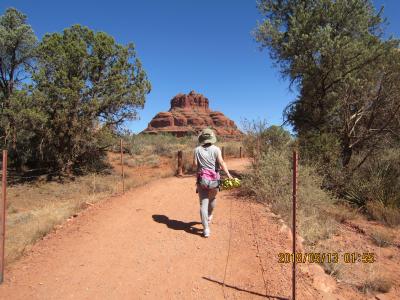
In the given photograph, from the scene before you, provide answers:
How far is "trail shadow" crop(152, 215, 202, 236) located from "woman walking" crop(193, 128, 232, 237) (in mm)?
495

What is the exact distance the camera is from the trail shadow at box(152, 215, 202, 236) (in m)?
7.21

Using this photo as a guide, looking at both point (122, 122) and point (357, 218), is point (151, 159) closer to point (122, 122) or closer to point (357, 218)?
point (122, 122)

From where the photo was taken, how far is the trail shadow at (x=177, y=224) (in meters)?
7.21

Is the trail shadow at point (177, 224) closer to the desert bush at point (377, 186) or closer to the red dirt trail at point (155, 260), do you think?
the red dirt trail at point (155, 260)

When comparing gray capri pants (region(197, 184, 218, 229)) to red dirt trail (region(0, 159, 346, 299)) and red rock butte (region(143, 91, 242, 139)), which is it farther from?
red rock butte (region(143, 91, 242, 139))

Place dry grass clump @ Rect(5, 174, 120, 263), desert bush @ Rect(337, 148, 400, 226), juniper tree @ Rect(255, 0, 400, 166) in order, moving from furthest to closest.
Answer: juniper tree @ Rect(255, 0, 400, 166)
desert bush @ Rect(337, 148, 400, 226)
dry grass clump @ Rect(5, 174, 120, 263)

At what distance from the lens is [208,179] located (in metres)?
6.48

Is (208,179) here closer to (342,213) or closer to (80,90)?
(342,213)

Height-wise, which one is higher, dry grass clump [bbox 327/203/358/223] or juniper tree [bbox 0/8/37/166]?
juniper tree [bbox 0/8/37/166]

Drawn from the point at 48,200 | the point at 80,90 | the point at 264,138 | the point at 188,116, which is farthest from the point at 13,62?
the point at 188,116

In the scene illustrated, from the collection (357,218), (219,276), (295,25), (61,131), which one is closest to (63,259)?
(219,276)

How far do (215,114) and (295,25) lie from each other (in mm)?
108575
